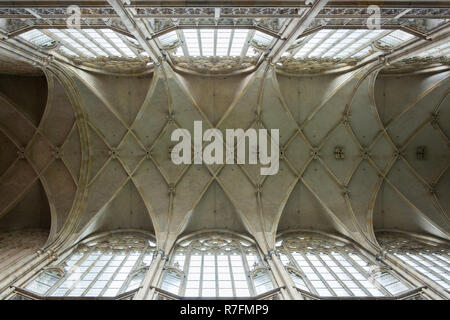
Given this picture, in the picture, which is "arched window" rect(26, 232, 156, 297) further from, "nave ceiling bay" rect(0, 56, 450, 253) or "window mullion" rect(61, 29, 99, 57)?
"window mullion" rect(61, 29, 99, 57)

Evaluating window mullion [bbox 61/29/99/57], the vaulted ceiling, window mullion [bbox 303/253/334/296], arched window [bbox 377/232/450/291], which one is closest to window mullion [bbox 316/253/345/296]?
window mullion [bbox 303/253/334/296]

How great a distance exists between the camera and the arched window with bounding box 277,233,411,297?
31.9 ft

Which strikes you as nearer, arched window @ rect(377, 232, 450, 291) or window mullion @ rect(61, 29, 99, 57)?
window mullion @ rect(61, 29, 99, 57)

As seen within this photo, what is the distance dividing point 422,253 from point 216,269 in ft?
29.0

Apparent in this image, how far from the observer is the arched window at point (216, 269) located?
382 inches

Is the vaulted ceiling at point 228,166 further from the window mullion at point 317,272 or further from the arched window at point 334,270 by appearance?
the window mullion at point 317,272

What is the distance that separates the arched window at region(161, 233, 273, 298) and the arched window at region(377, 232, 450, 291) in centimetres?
576

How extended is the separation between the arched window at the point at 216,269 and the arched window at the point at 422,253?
5.76 m

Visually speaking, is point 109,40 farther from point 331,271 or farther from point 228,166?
point 331,271

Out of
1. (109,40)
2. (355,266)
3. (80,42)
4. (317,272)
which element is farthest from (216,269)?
(80,42)

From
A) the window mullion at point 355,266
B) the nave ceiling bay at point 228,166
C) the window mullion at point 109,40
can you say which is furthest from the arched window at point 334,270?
the window mullion at point 109,40

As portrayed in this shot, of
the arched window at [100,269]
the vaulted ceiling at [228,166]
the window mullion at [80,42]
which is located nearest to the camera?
the arched window at [100,269]

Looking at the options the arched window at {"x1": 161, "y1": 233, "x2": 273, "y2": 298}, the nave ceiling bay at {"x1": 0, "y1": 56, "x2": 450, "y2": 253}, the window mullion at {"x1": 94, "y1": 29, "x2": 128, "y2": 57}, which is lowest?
the arched window at {"x1": 161, "y1": 233, "x2": 273, "y2": 298}
